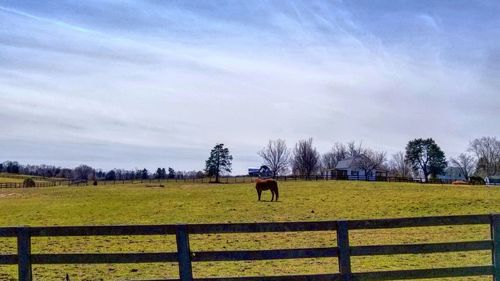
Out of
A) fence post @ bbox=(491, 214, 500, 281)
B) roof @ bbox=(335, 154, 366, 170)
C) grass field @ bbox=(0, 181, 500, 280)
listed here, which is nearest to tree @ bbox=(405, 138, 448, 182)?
roof @ bbox=(335, 154, 366, 170)

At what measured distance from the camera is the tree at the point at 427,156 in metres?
137

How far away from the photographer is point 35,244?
19.3m

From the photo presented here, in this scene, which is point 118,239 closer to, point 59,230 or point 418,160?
point 59,230

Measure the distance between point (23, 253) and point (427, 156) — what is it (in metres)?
139

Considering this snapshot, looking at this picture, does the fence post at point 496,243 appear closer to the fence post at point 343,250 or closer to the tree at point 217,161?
the fence post at point 343,250

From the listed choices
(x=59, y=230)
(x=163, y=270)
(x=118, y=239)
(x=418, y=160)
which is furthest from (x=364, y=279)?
(x=418, y=160)

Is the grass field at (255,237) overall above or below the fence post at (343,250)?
below

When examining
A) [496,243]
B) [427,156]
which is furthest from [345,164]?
[496,243]

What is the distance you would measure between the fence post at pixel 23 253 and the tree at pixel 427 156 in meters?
136

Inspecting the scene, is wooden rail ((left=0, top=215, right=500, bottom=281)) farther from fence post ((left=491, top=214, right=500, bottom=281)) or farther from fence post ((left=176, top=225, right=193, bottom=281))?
fence post ((left=491, top=214, right=500, bottom=281))

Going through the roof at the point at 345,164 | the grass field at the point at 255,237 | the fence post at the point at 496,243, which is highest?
the roof at the point at 345,164

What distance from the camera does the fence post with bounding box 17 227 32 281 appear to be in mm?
8477

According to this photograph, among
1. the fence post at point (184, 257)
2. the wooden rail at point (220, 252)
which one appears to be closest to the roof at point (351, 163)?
the wooden rail at point (220, 252)

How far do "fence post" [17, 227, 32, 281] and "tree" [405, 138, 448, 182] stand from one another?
136 meters
